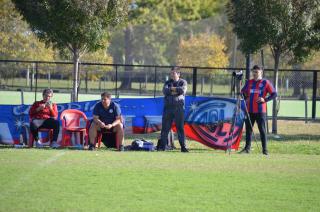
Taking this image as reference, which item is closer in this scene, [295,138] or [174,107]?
[174,107]

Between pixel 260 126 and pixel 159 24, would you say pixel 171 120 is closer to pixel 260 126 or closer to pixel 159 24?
pixel 260 126

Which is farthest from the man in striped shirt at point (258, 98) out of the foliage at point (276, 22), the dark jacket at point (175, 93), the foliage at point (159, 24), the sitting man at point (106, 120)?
the foliage at point (159, 24)

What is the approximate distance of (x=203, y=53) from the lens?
2376 inches

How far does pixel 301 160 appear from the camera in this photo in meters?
15.5

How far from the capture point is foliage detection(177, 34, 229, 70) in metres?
58.8

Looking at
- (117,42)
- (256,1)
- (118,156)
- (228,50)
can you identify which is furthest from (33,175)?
(117,42)

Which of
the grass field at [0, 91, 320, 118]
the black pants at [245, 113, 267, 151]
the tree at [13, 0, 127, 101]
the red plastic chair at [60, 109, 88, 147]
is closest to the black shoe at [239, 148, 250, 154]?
the black pants at [245, 113, 267, 151]

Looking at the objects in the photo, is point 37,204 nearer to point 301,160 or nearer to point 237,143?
point 301,160

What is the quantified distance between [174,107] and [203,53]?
43312 millimetres

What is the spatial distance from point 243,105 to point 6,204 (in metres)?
9.60

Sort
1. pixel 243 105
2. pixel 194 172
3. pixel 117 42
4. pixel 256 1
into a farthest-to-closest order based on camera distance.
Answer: pixel 117 42, pixel 256 1, pixel 243 105, pixel 194 172

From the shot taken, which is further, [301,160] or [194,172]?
[301,160]

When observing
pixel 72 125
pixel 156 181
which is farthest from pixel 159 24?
pixel 156 181

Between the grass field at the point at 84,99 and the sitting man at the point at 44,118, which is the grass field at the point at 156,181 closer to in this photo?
the sitting man at the point at 44,118
